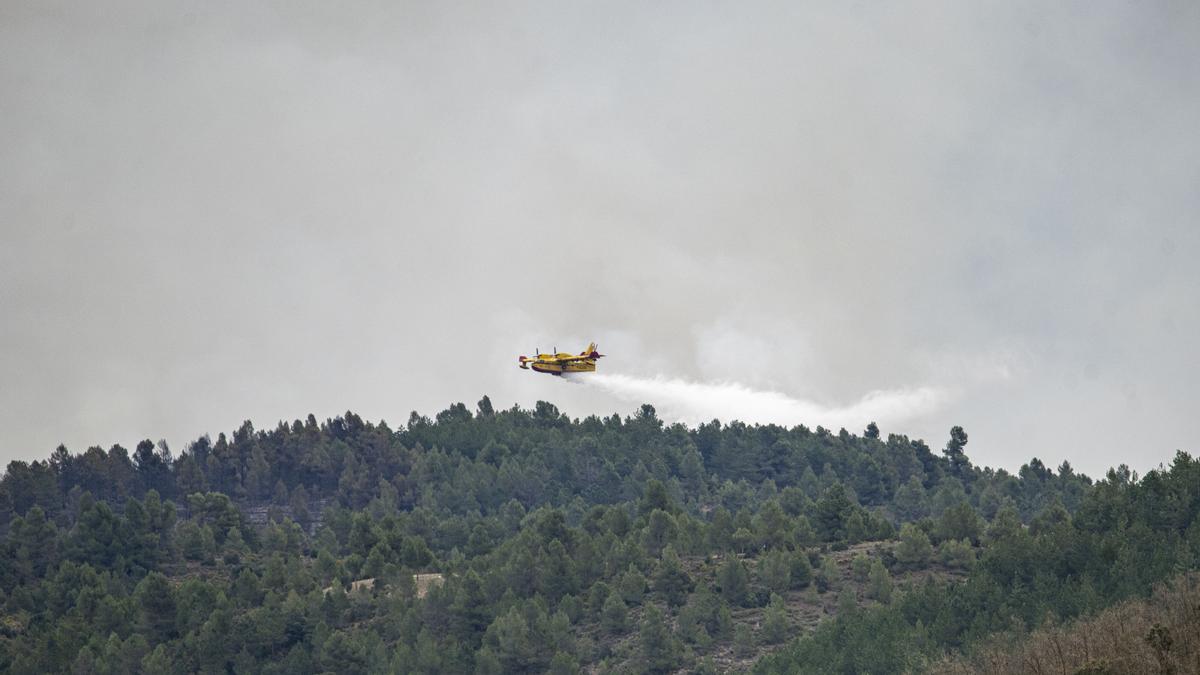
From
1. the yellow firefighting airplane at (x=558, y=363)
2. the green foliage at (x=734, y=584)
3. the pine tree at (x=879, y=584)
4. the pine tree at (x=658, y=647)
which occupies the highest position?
the yellow firefighting airplane at (x=558, y=363)

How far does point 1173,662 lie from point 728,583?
198ft

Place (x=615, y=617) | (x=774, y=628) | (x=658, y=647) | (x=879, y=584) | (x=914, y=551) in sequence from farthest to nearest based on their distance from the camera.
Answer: (x=914, y=551), (x=615, y=617), (x=879, y=584), (x=774, y=628), (x=658, y=647)

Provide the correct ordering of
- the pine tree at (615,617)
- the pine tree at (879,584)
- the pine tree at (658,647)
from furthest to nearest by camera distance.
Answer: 1. the pine tree at (615,617)
2. the pine tree at (879,584)
3. the pine tree at (658,647)

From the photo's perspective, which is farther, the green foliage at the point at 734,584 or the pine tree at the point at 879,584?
the green foliage at the point at 734,584

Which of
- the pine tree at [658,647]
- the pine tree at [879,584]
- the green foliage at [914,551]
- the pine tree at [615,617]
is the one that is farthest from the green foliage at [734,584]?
the green foliage at [914,551]

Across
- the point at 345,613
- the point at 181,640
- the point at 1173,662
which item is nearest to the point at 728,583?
the point at 345,613

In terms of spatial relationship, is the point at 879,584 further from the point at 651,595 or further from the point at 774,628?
the point at 651,595

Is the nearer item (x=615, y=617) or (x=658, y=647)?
(x=658, y=647)

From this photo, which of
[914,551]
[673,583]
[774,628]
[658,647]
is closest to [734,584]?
[673,583]

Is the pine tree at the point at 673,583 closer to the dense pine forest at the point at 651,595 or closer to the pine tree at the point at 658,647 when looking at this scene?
the dense pine forest at the point at 651,595

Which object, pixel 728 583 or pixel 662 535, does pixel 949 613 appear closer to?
pixel 728 583

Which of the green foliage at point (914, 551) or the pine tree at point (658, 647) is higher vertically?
the green foliage at point (914, 551)

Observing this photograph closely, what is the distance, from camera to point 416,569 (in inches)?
6447

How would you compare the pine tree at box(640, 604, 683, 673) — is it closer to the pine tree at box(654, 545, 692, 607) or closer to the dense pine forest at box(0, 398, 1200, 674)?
the dense pine forest at box(0, 398, 1200, 674)
